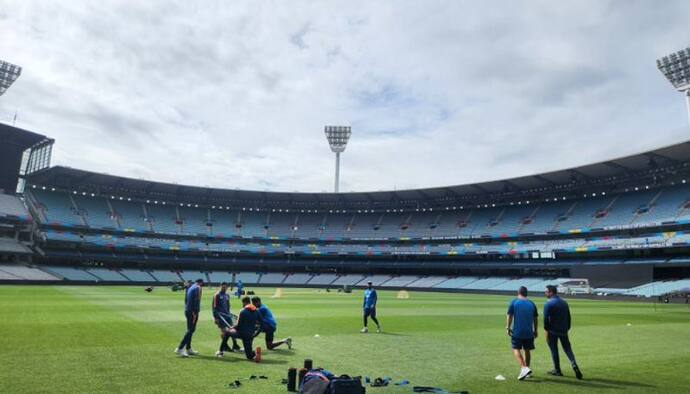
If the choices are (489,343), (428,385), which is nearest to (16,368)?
(428,385)

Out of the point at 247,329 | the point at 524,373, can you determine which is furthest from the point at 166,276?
the point at 524,373

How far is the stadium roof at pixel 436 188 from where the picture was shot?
195ft

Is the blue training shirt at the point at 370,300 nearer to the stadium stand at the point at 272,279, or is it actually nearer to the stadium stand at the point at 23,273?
the stadium stand at the point at 23,273

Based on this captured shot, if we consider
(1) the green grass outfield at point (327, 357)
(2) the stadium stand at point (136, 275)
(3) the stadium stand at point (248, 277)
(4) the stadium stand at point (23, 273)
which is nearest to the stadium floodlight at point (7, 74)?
(4) the stadium stand at point (23, 273)

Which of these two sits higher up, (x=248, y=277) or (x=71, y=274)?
(x=71, y=274)

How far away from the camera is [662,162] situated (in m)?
57.8

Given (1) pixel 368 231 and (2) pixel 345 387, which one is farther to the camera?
(1) pixel 368 231

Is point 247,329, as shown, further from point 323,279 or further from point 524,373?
point 323,279

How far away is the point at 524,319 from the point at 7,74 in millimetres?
90712

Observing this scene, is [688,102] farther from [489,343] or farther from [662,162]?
[489,343]

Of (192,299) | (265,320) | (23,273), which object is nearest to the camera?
(192,299)

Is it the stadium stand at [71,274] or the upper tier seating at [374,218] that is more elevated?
the upper tier seating at [374,218]

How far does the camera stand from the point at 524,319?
9.86 metres

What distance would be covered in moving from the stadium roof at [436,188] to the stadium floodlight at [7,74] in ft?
51.7
